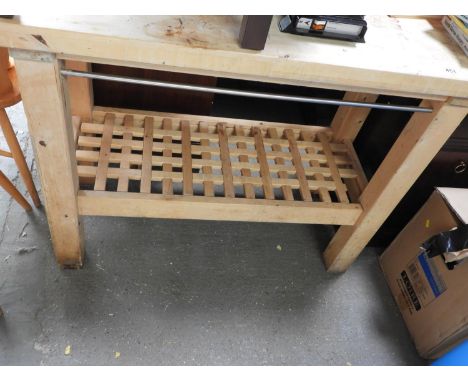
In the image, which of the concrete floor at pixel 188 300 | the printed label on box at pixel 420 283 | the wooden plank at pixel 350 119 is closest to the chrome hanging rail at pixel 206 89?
the wooden plank at pixel 350 119

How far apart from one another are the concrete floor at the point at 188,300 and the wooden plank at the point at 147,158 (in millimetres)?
339

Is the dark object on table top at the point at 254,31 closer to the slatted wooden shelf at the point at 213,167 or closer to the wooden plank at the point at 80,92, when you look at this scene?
the slatted wooden shelf at the point at 213,167

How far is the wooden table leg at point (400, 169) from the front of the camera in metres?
0.97

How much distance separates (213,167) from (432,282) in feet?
2.52

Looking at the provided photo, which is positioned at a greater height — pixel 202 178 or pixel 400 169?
pixel 400 169

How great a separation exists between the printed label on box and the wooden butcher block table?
0.61 feet

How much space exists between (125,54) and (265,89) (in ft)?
4.27

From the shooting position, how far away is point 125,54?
28.9 inches

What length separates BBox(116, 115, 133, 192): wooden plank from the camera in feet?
3.68

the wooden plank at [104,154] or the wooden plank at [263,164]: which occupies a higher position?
the wooden plank at [263,164]

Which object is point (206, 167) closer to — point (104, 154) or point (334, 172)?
point (104, 154)

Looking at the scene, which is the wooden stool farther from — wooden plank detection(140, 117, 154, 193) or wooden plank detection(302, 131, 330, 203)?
wooden plank detection(302, 131, 330, 203)

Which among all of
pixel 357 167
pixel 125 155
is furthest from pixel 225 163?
pixel 357 167

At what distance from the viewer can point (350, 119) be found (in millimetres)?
1394
